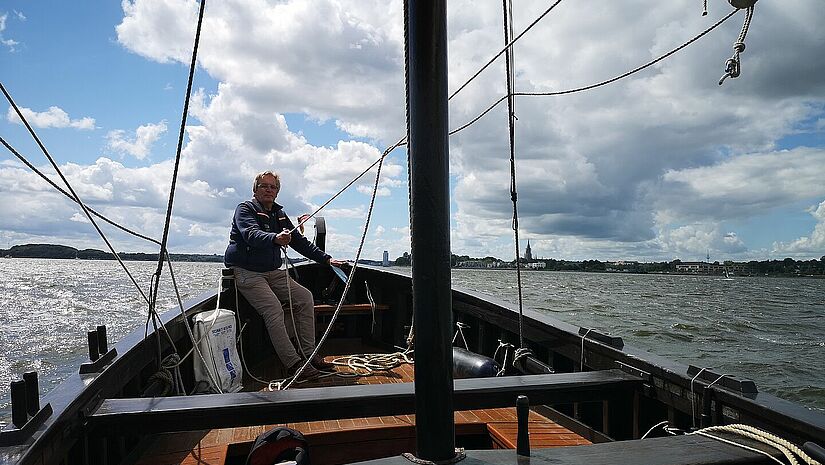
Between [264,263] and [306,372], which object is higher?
[264,263]

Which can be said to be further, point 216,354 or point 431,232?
point 216,354

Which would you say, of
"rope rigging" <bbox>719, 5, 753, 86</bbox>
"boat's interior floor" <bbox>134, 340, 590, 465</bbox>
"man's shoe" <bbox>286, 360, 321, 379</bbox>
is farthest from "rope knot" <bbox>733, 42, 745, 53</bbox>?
"man's shoe" <bbox>286, 360, 321, 379</bbox>

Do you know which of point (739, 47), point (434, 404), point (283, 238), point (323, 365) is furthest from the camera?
point (323, 365)

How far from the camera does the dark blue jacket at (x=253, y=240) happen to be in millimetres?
3611

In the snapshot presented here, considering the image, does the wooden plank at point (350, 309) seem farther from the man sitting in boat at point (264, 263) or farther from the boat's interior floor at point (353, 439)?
the boat's interior floor at point (353, 439)

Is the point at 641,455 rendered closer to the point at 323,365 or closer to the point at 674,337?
the point at 323,365

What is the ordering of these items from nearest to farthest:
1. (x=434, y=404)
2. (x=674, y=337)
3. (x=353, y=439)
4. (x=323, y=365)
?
(x=434, y=404) → (x=353, y=439) → (x=323, y=365) → (x=674, y=337)

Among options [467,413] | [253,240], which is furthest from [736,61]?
[253,240]

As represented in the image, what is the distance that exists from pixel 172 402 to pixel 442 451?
1.17 meters

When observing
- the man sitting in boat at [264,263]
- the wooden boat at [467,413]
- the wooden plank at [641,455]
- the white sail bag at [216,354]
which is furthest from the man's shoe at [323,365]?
the wooden plank at [641,455]

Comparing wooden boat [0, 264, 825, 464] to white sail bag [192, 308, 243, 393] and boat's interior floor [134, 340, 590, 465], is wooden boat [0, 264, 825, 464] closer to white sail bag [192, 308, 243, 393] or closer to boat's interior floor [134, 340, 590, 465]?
boat's interior floor [134, 340, 590, 465]

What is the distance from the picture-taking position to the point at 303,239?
4266 millimetres

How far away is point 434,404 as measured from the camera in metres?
1.19

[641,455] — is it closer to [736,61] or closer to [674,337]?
[736,61]
